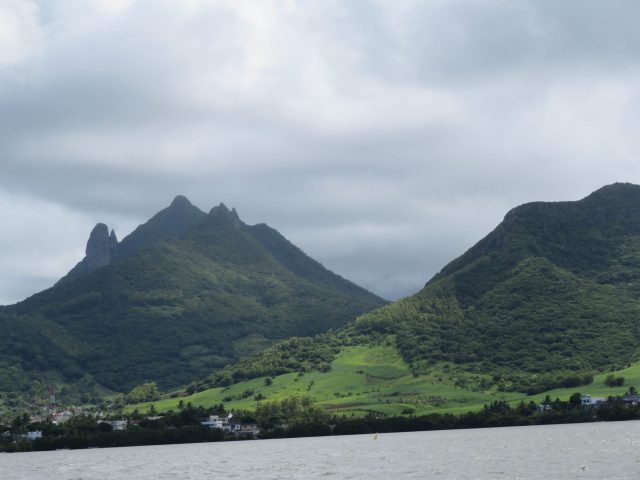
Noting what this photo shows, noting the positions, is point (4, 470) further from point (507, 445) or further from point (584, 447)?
point (584, 447)

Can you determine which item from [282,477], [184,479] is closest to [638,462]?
[282,477]

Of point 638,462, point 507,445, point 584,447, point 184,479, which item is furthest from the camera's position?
point 507,445

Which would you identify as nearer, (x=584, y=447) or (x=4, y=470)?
(x=584, y=447)

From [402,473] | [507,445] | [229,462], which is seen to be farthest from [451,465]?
[229,462]

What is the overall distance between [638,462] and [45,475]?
105218 mm

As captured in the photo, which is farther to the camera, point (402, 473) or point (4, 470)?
point (4, 470)

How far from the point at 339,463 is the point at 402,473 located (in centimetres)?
2882

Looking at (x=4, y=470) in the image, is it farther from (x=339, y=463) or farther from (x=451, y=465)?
(x=451, y=465)

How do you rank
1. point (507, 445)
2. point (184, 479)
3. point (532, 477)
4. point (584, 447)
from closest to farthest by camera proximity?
point (532, 477), point (184, 479), point (584, 447), point (507, 445)

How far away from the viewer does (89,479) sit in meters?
161

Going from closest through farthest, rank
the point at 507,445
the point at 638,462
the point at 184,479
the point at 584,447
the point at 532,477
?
the point at 532,477 → the point at 638,462 → the point at 184,479 → the point at 584,447 → the point at 507,445

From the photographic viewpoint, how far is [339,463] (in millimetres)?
169750

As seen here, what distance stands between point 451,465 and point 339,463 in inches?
1020

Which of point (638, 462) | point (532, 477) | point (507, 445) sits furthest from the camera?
point (507, 445)
